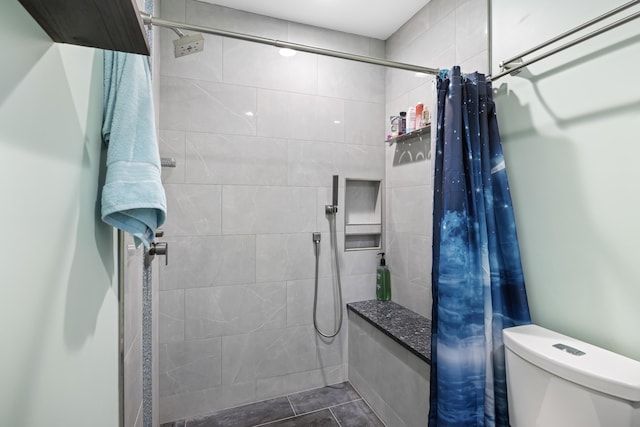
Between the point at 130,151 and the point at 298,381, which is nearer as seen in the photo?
the point at 130,151

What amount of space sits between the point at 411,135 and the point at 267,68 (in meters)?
1.10

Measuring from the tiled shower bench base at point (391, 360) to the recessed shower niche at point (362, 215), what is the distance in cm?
47

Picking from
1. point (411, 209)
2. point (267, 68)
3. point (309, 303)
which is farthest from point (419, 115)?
point (309, 303)

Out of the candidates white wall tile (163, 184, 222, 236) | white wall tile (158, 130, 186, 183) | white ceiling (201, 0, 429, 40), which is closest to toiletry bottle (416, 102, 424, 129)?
white ceiling (201, 0, 429, 40)

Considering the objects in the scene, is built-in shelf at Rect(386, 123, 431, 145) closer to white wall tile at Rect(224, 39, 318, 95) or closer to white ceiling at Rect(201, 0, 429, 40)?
white wall tile at Rect(224, 39, 318, 95)

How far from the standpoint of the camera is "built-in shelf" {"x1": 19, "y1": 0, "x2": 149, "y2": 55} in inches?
18.5

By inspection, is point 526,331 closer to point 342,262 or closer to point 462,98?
point 462,98

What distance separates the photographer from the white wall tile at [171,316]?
1863 millimetres

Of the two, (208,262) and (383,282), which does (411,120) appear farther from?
(208,262)

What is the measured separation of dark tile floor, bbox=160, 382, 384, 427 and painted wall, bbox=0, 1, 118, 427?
4.44 ft

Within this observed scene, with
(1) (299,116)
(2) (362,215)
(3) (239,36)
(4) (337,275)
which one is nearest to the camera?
(3) (239,36)

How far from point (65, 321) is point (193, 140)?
1534 mm

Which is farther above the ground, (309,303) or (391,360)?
(309,303)

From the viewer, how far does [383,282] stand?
91.7 inches
